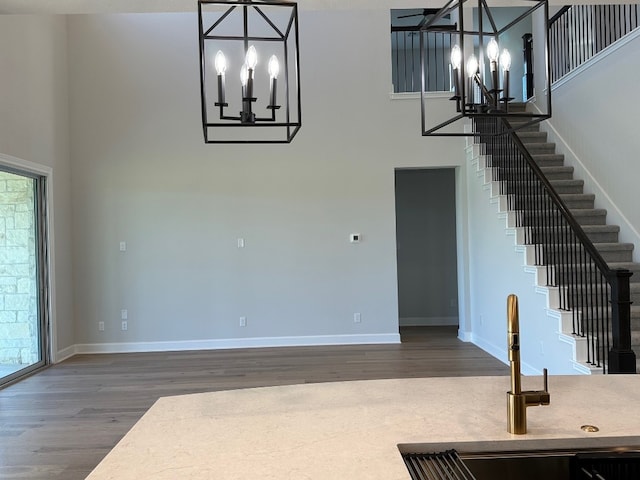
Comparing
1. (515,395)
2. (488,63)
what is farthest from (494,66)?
(488,63)

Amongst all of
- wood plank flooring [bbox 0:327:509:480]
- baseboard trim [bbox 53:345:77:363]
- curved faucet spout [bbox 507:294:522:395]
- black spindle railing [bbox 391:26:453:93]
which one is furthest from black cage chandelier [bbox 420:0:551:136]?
baseboard trim [bbox 53:345:77:363]

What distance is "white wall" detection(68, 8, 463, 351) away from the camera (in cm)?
688

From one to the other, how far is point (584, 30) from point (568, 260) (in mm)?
3440

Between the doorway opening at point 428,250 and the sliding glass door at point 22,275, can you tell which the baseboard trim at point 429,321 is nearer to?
the doorway opening at point 428,250

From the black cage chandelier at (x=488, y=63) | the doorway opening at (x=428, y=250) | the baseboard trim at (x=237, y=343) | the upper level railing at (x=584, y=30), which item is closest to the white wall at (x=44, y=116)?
the baseboard trim at (x=237, y=343)

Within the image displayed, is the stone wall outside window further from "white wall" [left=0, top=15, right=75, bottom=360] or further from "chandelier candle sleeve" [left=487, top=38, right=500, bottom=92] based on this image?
"chandelier candle sleeve" [left=487, top=38, right=500, bottom=92]

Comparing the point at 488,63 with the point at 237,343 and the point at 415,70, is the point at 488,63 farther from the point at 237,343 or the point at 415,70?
the point at 237,343

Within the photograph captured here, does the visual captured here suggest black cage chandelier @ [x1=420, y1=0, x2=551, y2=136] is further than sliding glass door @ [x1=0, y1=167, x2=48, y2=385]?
No

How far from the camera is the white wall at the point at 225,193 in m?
6.88

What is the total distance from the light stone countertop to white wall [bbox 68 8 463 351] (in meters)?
5.23

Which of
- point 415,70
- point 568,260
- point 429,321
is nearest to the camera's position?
point 568,260

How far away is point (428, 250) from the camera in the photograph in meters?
8.79

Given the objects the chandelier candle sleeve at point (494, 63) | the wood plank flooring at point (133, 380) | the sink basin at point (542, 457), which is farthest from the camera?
the wood plank flooring at point (133, 380)

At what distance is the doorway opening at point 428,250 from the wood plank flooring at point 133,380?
3.76ft
